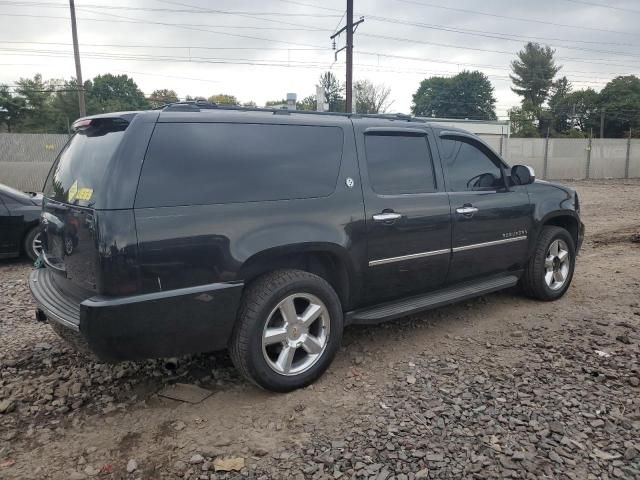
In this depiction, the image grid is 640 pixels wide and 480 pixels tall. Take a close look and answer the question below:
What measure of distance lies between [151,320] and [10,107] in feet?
156

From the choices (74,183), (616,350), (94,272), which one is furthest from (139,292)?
(616,350)

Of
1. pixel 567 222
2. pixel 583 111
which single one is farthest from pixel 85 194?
pixel 583 111

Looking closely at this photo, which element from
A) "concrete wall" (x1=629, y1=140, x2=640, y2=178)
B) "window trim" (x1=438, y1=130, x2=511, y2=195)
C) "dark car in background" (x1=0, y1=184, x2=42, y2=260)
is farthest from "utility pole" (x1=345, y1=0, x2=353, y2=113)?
"concrete wall" (x1=629, y1=140, x2=640, y2=178)

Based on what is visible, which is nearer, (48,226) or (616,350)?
(48,226)

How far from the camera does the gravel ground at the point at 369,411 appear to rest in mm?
2697

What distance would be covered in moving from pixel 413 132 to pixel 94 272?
2715mm

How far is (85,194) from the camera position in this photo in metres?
3.04

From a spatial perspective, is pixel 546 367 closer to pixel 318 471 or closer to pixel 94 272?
pixel 318 471

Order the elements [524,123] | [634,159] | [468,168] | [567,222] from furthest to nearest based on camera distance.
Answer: [524,123]
[634,159]
[567,222]
[468,168]

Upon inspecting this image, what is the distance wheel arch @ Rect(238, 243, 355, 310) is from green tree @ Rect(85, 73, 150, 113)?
153ft

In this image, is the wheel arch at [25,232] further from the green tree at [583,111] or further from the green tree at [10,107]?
the green tree at [583,111]

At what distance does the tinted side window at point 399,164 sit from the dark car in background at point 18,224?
210 inches

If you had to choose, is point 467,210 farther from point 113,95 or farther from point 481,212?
point 113,95

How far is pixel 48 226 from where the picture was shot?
351 cm
